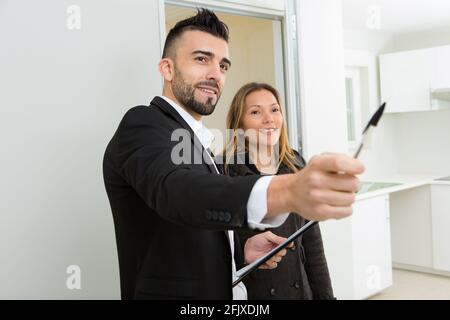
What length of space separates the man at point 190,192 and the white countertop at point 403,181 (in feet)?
7.09

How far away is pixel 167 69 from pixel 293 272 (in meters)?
0.82

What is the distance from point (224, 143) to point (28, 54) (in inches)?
29.2

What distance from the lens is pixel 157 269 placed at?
99cm

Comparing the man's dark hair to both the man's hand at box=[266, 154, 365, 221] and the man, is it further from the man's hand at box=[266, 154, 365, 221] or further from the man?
the man's hand at box=[266, 154, 365, 221]

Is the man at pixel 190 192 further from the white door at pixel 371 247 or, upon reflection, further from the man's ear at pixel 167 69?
the white door at pixel 371 247

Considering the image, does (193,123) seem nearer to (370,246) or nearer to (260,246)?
(260,246)

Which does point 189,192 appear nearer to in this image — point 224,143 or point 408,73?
point 224,143

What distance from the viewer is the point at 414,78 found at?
13.0 ft

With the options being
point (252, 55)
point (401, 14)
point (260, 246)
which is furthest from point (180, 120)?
point (401, 14)

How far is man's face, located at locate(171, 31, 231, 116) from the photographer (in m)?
1.11

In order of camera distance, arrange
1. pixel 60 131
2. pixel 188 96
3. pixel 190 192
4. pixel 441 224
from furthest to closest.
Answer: pixel 441 224 < pixel 60 131 < pixel 188 96 < pixel 190 192

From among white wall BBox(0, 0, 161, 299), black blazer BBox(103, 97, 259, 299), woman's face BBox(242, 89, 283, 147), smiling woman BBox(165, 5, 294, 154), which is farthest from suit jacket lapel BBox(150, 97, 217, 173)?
smiling woman BBox(165, 5, 294, 154)

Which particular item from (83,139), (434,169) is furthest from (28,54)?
(434,169)

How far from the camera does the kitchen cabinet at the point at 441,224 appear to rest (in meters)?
3.63
